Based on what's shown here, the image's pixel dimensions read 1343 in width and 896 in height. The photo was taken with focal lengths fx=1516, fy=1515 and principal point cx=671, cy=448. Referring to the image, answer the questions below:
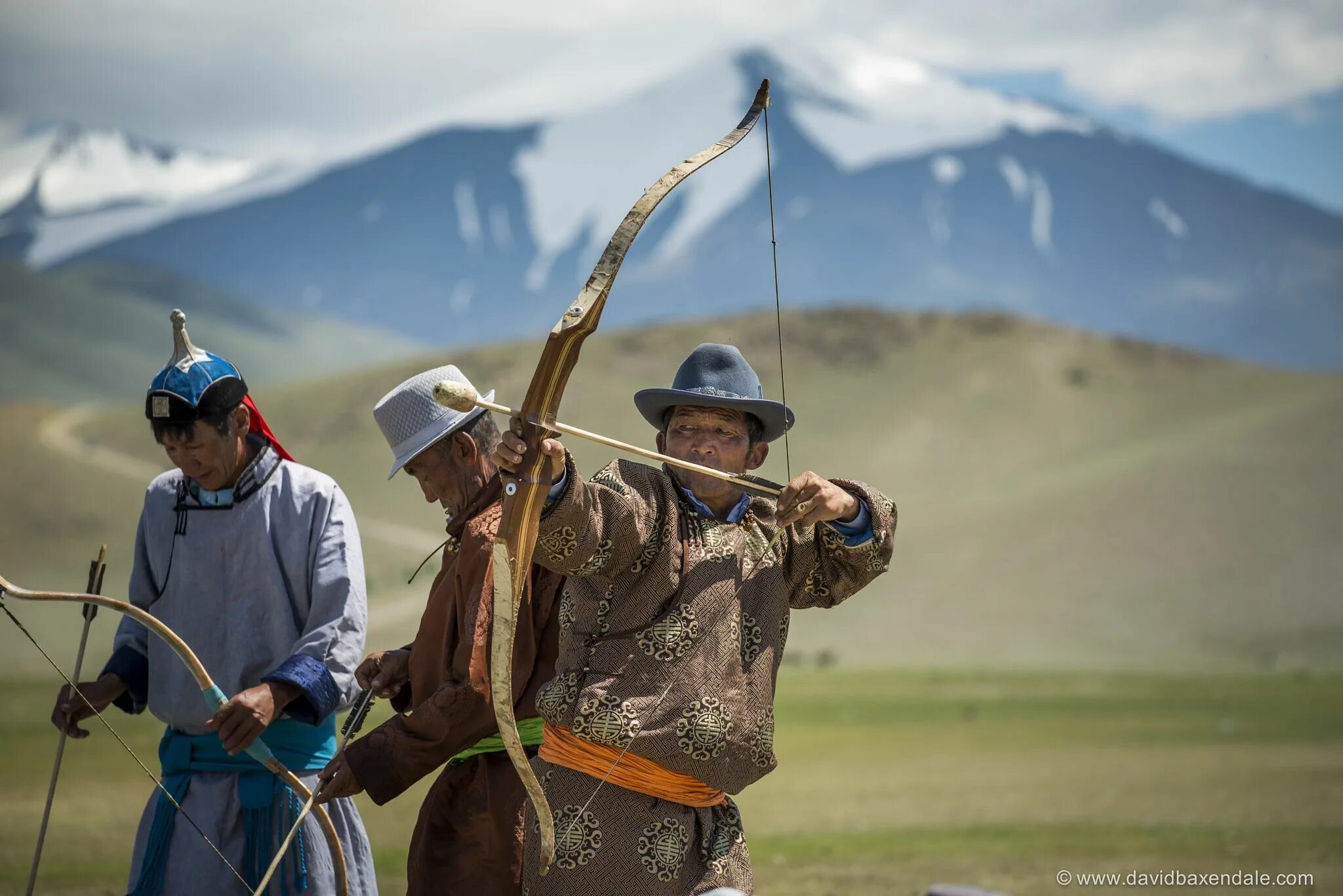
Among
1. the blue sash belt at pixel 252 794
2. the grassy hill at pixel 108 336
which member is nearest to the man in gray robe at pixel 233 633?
the blue sash belt at pixel 252 794

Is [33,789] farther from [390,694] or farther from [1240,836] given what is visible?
[390,694]

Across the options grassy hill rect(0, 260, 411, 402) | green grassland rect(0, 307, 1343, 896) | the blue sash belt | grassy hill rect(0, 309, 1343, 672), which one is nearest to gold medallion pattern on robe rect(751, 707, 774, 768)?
green grassland rect(0, 307, 1343, 896)

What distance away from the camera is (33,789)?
1394cm

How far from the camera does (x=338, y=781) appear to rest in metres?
3.94

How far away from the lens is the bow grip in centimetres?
397

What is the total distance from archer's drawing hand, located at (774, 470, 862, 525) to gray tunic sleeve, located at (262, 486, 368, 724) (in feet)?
4.18

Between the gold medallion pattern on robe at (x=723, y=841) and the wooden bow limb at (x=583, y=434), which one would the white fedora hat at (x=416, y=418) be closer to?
the wooden bow limb at (x=583, y=434)

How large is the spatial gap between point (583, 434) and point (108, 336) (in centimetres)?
16662

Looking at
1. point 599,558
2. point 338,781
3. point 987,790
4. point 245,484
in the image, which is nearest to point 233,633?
point 245,484

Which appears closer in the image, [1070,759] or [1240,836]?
[1240,836]

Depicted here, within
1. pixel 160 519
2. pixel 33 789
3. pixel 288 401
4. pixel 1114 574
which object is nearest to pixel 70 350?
pixel 288 401

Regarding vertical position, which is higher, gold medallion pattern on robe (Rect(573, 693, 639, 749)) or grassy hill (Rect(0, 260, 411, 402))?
grassy hill (Rect(0, 260, 411, 402))

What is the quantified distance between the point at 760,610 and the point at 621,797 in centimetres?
55

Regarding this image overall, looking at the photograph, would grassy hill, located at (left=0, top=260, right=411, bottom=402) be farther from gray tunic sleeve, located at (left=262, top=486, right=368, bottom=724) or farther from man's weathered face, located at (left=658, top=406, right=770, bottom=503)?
man's weathered face, located at (left=658, top=406, right=770, bottom=503)
